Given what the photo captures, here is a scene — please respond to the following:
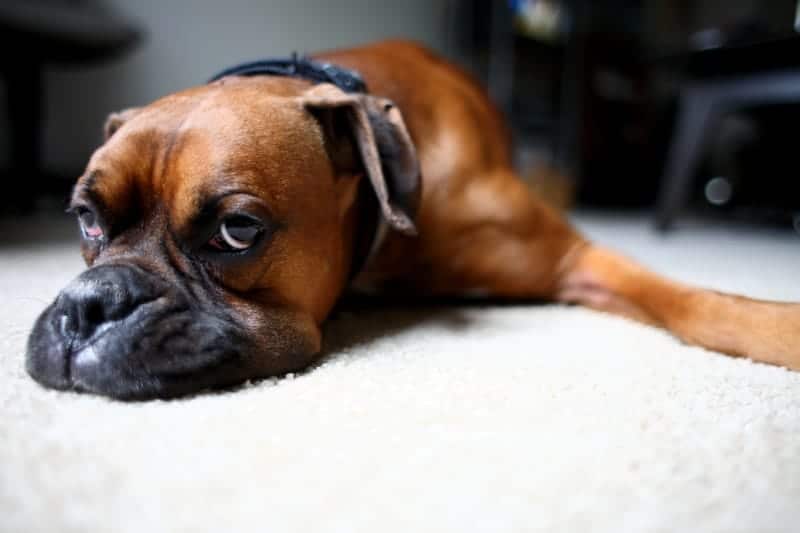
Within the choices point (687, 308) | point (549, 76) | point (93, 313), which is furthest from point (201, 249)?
point (549, 76)

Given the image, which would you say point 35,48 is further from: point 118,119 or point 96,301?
point 96,301

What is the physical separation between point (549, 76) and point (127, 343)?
370 centimetres

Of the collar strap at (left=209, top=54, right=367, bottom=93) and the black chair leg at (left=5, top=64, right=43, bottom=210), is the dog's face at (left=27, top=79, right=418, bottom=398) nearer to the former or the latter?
the collar strap at (left=209, top=54, right=367, bottom=93)

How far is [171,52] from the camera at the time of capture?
3215 mm

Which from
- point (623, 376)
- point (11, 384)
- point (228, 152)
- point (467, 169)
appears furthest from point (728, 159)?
point (11, 384)

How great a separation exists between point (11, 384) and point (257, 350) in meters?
0.27

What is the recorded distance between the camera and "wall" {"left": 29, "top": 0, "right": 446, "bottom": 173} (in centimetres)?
307

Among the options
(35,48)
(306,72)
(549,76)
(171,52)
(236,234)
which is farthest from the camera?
(549,76)

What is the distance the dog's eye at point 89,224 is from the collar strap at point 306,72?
0.34m

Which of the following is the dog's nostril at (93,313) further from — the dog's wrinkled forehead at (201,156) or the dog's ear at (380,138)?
the dog's ear at (380,138)

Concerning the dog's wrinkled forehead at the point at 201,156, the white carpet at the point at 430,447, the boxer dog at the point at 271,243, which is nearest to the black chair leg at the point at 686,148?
the boxer dog at the point at 271,243

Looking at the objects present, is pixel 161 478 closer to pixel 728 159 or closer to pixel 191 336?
pixel 191 336

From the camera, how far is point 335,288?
96cm

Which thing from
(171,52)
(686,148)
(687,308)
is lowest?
(686,148)
